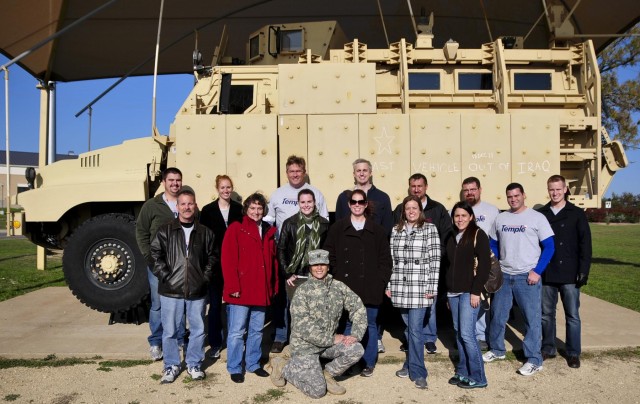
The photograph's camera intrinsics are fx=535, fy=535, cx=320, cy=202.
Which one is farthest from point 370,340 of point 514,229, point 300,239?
point 514,229

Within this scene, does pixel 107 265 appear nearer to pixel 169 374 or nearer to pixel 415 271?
pixel 169 374

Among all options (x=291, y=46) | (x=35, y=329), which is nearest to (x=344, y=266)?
(x=35, y=329)

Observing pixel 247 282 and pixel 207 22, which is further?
pixel 207 22

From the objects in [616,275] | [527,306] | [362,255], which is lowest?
[616,275]

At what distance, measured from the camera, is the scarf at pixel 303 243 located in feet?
16.4

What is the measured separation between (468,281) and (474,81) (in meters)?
3.99

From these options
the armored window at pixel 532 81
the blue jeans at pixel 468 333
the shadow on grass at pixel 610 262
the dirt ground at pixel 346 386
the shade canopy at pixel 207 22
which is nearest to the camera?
the dirt ground at pixel 346 386

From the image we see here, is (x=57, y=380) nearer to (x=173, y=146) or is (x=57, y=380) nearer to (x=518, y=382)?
(x=173, y=146)

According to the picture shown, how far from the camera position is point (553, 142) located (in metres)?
6.64

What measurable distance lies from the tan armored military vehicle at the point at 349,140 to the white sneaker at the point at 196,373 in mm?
2304

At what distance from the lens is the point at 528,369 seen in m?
5.10

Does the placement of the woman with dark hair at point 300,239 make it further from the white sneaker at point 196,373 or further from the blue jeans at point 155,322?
the blue jeans at point 155,322

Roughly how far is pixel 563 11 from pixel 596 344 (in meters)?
5.54

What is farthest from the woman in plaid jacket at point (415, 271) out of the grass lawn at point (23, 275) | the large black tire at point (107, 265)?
the grass lawn at point (23, 275)
